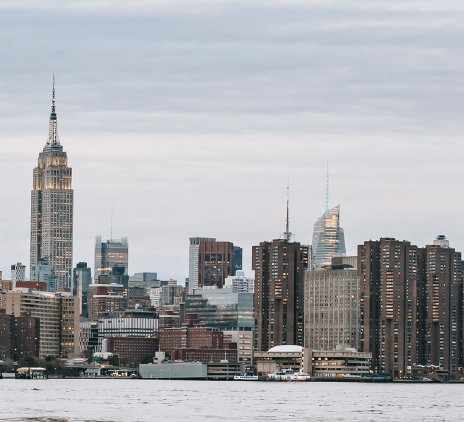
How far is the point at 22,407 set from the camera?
641ft

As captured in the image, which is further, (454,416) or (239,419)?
(454,416)

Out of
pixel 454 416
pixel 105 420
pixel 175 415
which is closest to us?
pixel 105 420

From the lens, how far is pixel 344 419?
17350cm

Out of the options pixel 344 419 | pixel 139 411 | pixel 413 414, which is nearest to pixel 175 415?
pixel 139 411

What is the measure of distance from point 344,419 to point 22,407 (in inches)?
2045

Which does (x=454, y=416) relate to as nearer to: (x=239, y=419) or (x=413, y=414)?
(x=413, y=414)

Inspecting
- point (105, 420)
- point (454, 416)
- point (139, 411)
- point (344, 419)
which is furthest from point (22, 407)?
point (454, 416)

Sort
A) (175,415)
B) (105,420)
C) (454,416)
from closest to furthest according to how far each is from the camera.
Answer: (105,420) → (175,415) → (454,416)

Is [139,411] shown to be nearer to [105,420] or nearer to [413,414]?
[105,420]

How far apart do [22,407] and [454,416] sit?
2558 inches

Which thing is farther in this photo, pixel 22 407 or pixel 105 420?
pixel 22 407

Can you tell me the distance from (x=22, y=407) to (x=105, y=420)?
35709 mm

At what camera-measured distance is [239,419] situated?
553 feet

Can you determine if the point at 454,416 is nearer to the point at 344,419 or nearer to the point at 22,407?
the point at 344,419
